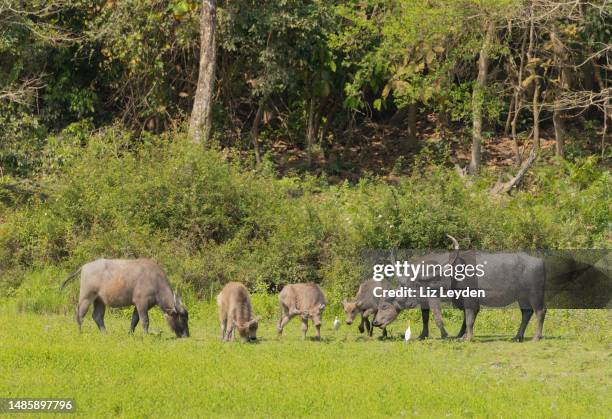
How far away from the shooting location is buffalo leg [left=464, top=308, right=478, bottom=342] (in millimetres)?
16156

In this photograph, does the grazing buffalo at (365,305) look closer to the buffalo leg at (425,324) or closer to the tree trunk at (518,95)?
the buffalo leg at (425,324)

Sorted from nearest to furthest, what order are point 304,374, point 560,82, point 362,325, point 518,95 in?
1. point 304,374
2. point 362,325
3. point 518,95
4. point 560,82

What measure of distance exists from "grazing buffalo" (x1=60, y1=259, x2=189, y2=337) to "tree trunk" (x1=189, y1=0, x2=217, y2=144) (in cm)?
831

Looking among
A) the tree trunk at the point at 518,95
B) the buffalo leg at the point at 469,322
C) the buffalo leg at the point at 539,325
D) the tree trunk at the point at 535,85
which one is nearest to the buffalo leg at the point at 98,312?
the buffalo leg at the point at 469,322

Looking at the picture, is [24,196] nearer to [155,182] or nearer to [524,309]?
[155,182]

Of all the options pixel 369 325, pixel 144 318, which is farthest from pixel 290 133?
pixel 144 318

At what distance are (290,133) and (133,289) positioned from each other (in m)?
14.7

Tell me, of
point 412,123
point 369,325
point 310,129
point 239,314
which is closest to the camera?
point 239,314

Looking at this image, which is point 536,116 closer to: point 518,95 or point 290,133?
point 518,95

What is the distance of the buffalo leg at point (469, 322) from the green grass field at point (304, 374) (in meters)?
0.19

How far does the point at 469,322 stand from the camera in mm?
16219

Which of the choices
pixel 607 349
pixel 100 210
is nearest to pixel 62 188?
pixel 100 210

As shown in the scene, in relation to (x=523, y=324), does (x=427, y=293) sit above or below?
above

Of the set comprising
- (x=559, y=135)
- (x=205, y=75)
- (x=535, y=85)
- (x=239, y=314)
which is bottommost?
(x=239, y=314)
